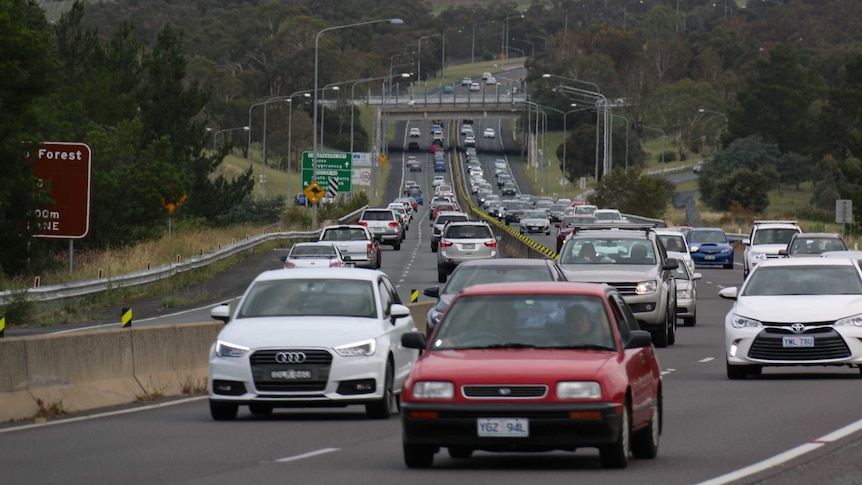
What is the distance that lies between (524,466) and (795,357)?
29.6 ft

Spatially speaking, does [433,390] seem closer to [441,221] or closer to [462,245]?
[462,245]

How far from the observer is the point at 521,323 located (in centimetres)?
1273

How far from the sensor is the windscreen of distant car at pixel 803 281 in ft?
72.0

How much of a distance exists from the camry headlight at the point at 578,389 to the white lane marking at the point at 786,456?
0.96 m

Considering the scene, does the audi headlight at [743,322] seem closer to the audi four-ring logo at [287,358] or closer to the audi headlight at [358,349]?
the audi headlight at [358,349]

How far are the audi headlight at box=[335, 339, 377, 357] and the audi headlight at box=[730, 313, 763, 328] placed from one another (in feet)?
20.4

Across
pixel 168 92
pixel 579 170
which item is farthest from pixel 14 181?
pixel 579 170

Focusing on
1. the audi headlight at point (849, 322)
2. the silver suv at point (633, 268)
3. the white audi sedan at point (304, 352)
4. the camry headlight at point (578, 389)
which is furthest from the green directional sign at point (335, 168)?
the camry headlight at point (578, 389)

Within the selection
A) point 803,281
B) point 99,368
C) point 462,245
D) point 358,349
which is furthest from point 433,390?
point 462,245

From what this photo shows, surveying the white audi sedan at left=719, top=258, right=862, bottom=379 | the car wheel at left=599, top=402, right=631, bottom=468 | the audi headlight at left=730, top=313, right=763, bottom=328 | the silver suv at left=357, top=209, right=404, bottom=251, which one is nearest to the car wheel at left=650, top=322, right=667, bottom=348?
the white audi sedan at left=719, top=258, right=862, bottom=379

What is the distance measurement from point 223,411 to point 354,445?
2677mm

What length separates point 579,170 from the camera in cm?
16475

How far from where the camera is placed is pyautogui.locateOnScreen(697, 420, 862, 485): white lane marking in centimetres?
1170

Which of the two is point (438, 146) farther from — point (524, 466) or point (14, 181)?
point (524, 466)
